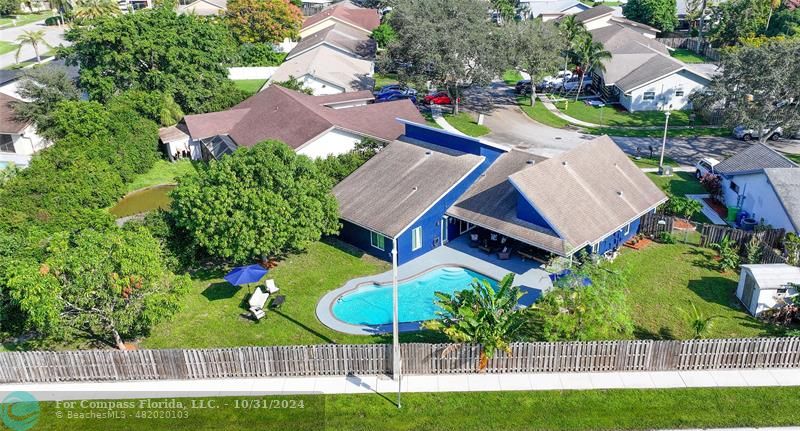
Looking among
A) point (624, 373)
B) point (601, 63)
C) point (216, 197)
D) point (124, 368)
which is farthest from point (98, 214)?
point (601, 63)

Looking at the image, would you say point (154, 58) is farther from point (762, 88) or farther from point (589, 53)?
point (762, 88)

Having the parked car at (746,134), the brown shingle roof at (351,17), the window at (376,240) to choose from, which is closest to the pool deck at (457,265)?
the window at (376,240)

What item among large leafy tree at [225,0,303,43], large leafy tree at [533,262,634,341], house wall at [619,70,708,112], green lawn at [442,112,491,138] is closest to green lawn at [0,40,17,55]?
large leafy tree at [225,0,303,43]

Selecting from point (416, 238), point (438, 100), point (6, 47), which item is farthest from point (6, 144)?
point (6, 47)

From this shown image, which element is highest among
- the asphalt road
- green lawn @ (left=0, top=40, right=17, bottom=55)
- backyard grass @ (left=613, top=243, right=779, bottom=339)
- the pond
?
green lawn @ (left=0, top=40, right=17, bottom=55)

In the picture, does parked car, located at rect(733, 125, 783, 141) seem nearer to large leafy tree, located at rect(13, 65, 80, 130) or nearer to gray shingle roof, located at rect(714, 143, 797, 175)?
gray shingle roof, located at rect(714, 143, 797, 175)

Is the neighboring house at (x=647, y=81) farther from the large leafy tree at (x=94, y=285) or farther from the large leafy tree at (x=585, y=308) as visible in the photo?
the large leafy tree at (x=94, y=285)

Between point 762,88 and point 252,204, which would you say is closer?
point 252,204
